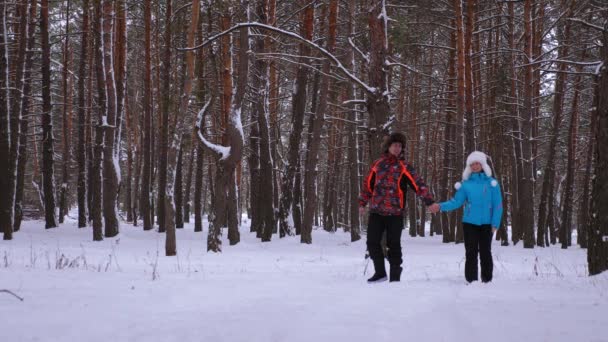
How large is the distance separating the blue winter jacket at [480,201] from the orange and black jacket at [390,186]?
0.35 m

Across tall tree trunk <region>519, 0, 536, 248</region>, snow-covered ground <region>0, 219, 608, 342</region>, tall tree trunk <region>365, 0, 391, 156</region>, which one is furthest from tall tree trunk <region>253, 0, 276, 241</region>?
snow-covered ground <region>0, 219, 608, 342</region>

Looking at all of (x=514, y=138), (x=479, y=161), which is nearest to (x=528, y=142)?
(x=514, y=138)

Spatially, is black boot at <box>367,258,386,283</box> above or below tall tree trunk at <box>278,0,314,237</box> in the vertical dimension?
below

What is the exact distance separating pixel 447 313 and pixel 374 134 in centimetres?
529

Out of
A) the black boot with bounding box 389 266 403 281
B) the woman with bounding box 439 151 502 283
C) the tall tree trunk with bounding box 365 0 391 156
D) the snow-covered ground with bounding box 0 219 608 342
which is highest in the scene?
the tall tree trunk with bounding box 365 0 391 156

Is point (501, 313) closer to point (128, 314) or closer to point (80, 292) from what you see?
point (128, 314)

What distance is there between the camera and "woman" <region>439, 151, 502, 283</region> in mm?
5703

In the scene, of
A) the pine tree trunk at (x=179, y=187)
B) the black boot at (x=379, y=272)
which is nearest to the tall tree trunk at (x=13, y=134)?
the pine tree trunk at (x=179, y=187)

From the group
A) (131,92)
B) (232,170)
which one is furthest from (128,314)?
(131,92)

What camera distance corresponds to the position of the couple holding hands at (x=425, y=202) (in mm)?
5727

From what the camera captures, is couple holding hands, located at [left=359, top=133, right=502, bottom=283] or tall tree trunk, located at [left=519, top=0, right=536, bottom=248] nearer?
couple holding hands, located at [left=359, top=133, right=502, bottom=283]

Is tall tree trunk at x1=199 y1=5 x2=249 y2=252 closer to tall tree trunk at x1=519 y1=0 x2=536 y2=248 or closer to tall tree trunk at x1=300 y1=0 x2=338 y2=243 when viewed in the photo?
tall tree trunk at x1=300 y1=0 x2=338 y2=243

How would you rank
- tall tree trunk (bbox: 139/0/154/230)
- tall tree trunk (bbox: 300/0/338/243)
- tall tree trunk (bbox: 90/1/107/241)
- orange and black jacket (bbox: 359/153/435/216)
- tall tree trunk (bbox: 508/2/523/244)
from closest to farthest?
orange and black jacket (bbox: 359/153/435/216) < tall tree trunk (bbox: 300/0/338/243) < tall tree trunk (bbox: 90/1/107/241) < tall tree trunk (bbox: 508/2/523/244) < tall tree trunk (bbox: 139/0/154/230)

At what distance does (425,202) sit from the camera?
19.1 feet
